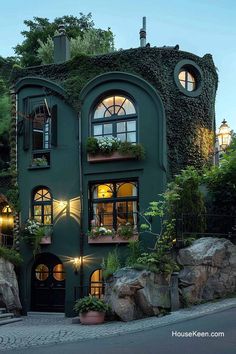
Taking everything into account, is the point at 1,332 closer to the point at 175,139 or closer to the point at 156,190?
the point at 156,190

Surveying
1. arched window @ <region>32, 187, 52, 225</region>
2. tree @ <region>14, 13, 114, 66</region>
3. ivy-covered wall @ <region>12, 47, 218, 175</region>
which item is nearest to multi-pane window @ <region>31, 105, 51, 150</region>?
ivy-covered wall @ <region>12, 47, 218, 175</region>

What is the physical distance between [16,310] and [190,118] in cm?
1086

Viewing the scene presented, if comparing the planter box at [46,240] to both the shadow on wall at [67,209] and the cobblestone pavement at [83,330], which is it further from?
the cobblestone pavement at [83,330]

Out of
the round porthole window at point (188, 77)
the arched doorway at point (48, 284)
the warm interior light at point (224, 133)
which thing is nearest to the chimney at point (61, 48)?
the round porthole window at point (188, 77)

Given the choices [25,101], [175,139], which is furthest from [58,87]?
[175,139]

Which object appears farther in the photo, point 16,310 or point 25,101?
point 25,101

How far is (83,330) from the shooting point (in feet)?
44.3

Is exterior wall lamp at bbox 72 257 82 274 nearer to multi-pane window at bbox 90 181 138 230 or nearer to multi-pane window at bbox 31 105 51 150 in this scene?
multi-pane window at bbox 90 181 138 230

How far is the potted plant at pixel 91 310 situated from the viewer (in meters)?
14.8

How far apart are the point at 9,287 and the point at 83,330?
20.3 feet

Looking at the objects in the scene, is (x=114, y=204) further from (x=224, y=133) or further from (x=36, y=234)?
(x=224, y=133)

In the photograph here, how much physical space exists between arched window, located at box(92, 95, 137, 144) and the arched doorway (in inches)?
228

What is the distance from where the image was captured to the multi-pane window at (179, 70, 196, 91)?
2111 centimetres

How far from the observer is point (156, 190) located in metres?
19.2
